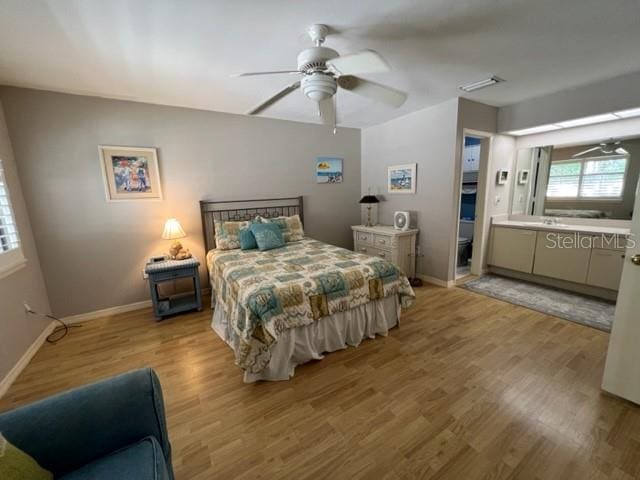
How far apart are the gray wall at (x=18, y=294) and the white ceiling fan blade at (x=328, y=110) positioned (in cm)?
298

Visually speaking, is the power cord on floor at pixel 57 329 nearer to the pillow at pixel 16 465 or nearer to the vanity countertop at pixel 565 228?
the pillow at pixel 16 465

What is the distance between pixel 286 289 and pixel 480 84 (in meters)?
3.01

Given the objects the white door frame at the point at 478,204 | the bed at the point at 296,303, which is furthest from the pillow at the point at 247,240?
the white door frame at the point at 478,204

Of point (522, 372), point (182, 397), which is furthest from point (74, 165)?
point (522, 372)

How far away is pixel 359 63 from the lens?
5.23 feet

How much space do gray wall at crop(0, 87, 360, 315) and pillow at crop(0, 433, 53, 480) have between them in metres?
2.88

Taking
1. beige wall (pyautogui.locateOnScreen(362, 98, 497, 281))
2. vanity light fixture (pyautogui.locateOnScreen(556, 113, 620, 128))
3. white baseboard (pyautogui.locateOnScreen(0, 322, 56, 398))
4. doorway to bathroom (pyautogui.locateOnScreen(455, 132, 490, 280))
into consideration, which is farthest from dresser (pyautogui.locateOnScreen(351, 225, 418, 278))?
white baseboard (pyautogui.locateOnScreen(0, 322, 56, 398))

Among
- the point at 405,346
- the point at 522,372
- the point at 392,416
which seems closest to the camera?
the point at 392,416

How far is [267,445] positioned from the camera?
154 centimetres

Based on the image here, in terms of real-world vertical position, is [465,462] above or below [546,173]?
below

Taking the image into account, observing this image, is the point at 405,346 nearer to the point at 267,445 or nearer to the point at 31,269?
the point at 267,445

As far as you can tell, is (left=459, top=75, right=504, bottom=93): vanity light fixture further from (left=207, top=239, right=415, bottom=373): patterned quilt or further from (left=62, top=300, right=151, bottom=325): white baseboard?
(left=62, top=300, right=151, bottom=325): white baseboard

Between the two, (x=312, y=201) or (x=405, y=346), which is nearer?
(x=405, y=346)

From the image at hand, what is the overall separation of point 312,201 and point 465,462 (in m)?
3.74
